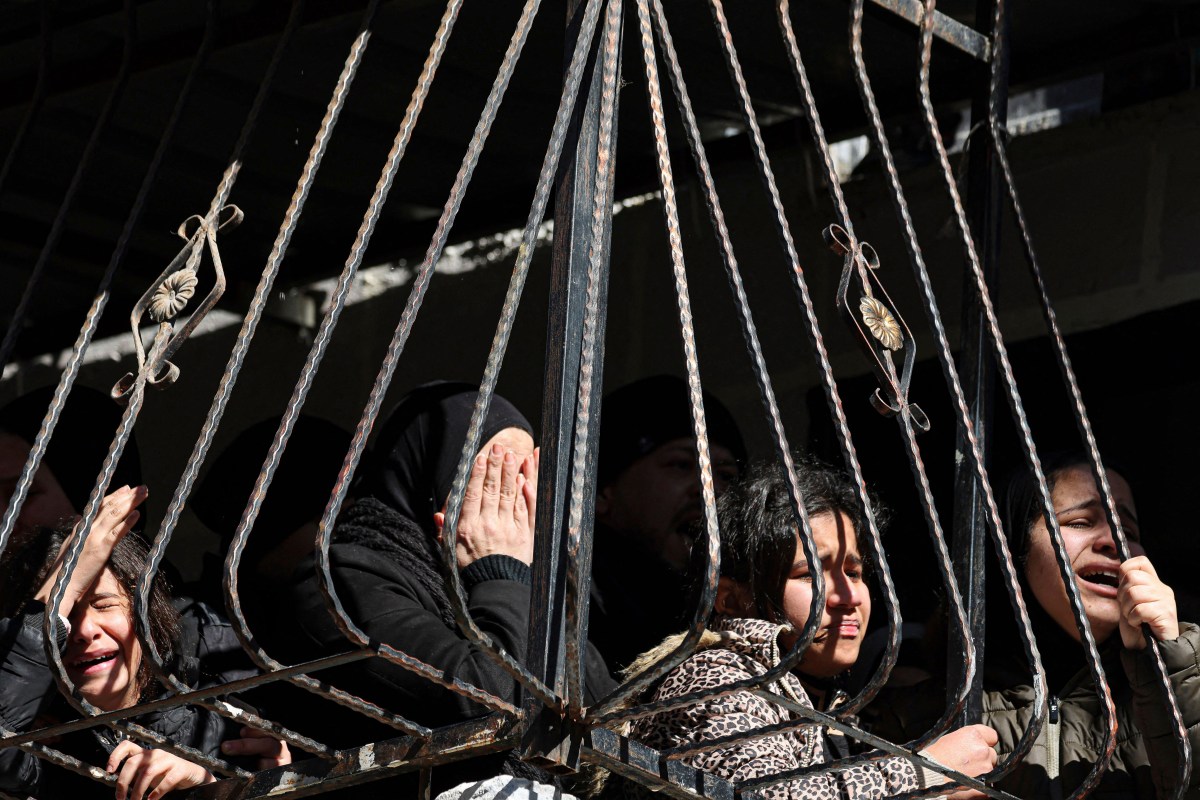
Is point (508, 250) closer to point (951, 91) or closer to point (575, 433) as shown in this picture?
point (951, 91)

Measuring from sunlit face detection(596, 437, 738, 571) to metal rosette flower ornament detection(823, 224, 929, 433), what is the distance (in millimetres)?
1012

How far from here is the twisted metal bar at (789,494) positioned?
7.72 feet

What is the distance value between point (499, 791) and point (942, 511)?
7.42 ft

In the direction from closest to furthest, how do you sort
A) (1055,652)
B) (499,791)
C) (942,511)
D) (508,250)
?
(499,791)
(1055,652)
(942,511)
(508,250)

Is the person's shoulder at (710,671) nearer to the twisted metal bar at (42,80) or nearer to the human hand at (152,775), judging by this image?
the human hand at (152,775)

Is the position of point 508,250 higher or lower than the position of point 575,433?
higher

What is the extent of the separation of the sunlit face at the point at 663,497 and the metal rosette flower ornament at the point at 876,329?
1.01 metres

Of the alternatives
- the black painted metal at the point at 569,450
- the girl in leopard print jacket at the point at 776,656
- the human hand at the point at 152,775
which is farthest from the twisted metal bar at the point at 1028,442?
the human hand at the point at 152,775

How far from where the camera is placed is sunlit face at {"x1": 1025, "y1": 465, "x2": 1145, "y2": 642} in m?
3.44

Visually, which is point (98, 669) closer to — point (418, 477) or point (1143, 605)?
point (418, 477)

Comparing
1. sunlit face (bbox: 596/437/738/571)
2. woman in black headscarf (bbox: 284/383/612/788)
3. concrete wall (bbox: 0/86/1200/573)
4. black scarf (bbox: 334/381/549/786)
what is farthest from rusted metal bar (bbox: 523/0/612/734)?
sunlit face (bbox: 596/437/738/571)

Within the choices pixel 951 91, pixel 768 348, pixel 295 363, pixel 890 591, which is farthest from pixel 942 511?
pixel 890 591

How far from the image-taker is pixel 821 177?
4.74 metres

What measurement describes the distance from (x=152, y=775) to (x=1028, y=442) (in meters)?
1.40
